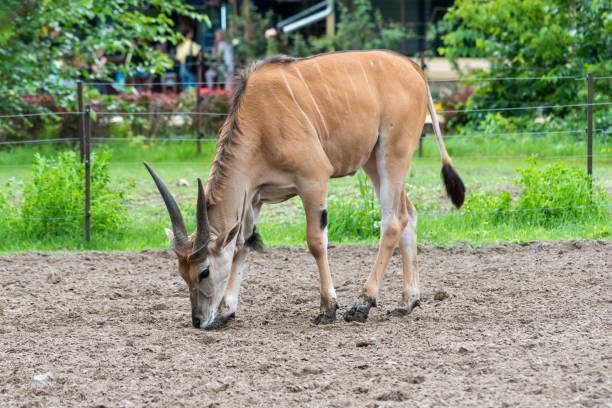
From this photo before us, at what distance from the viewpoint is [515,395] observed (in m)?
4.14

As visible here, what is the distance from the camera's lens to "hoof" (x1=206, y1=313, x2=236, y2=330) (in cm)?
579

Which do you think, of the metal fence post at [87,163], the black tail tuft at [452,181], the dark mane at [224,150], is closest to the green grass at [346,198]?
the metal fence post at [87,163]

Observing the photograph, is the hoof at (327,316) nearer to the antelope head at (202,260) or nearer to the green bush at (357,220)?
the antelope head at (202,260)

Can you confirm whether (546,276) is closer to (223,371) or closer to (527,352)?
(527,352)

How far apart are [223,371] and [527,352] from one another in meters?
1.79

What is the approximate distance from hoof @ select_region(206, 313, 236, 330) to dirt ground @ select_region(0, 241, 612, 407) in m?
0.07

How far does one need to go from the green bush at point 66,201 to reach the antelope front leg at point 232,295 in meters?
3.34

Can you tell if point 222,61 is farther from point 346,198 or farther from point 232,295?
point 232,295

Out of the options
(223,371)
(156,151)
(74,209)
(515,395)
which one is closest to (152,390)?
(223,371)

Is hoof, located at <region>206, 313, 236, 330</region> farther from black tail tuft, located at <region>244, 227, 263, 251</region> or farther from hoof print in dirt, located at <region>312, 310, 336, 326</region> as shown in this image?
hoof print in dirt, located at <region>312, 310, 336, 326</region>

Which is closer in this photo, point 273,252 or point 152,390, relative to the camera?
point 152,390

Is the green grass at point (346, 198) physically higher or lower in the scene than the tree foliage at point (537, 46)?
lower

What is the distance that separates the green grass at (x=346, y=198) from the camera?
8922mm

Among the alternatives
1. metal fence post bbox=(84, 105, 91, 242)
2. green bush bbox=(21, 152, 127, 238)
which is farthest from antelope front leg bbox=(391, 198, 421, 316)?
metal fence post bbox=(84, 105, 91, 242)
